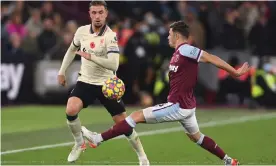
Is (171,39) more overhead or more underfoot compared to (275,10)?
more overhead

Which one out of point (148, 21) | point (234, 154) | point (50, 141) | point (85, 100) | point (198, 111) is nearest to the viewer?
point (85, 100)

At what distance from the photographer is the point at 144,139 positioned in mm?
16734

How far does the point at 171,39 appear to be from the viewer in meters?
11.8

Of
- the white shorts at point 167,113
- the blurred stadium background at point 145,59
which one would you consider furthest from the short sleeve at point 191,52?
the blurred stadium background at point 145,59

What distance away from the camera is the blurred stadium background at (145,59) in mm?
20812

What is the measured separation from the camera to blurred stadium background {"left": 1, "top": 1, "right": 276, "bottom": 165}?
2081 centimetres

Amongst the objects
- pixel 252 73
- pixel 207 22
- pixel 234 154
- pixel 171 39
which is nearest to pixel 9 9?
pixel 207 22

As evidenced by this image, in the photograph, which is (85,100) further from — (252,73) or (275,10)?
(275,10)

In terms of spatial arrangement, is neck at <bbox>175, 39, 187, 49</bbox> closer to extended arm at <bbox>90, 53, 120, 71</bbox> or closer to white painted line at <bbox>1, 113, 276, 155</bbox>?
extended arm at <bbox>90, 53, 120, 71</bbox>

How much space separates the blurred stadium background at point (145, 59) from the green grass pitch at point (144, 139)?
0.05m

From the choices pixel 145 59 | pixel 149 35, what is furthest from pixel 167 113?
pixel 149 35

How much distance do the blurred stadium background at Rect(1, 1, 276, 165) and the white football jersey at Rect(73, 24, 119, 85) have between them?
552 cm

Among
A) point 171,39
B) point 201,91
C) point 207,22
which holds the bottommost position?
point 201,91

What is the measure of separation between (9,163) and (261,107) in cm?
1030
